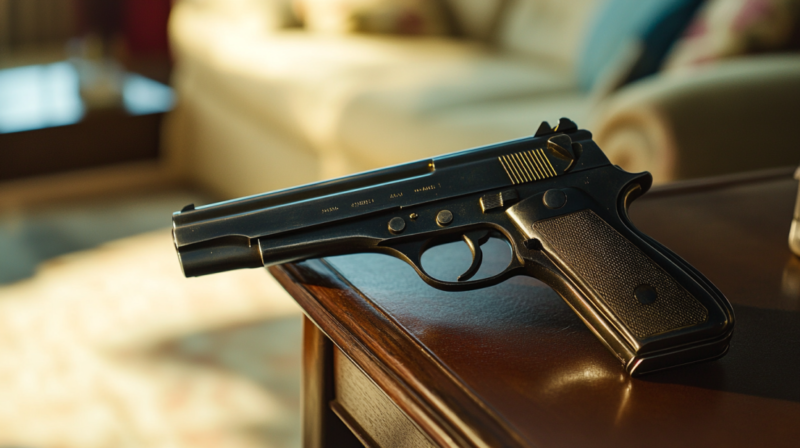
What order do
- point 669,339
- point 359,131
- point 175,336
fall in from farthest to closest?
point 359,131
point 175,336
point 669,339

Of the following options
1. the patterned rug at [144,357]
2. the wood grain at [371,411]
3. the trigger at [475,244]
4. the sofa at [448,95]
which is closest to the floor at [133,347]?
the patterned rug at [144,357]

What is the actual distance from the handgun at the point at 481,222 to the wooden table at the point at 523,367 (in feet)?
0.10

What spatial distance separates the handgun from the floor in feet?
2.57

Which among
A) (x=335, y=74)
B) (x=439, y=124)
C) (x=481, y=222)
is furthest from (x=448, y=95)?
(x=481, y=222)

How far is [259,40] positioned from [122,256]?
84 cm

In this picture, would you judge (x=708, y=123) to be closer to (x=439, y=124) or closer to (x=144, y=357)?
(x=439, y=124)

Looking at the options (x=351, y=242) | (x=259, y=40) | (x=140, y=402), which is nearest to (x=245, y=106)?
(x=259, y=40)

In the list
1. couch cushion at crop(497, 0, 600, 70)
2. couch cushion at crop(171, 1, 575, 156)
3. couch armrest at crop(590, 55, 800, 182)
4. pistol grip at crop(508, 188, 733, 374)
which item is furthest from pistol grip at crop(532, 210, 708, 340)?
couch cushion at crop(497, 0, 600, 70)

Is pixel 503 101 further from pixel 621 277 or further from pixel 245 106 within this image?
pixel 621 277

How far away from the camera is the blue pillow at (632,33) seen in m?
1.48

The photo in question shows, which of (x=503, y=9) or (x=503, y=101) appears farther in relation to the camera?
(x=503, y=9)

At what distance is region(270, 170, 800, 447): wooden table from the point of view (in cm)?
41

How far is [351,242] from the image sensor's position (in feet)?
1.73

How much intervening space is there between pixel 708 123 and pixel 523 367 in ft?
2.58
